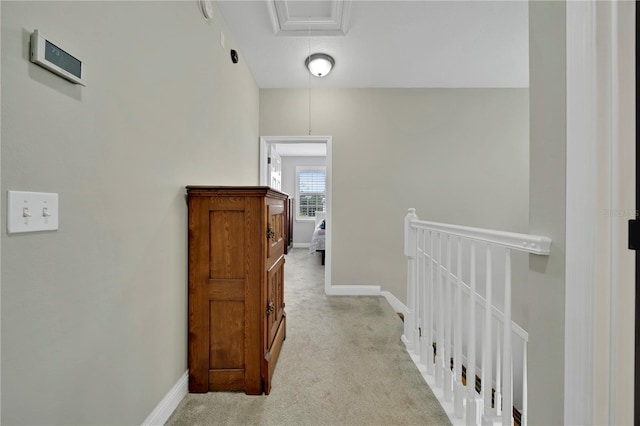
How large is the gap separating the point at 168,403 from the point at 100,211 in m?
1.01

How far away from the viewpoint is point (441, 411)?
1312mm

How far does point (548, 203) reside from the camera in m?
0.77

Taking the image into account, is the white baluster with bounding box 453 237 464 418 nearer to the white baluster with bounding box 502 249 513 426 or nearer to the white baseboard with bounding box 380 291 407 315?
the white baluster with bounding box 502 249 513 426

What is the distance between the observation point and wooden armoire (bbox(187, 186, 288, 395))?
4.63ft

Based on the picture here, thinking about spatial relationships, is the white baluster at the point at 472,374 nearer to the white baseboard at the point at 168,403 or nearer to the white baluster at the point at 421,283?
the white baluster at the point at 421,283

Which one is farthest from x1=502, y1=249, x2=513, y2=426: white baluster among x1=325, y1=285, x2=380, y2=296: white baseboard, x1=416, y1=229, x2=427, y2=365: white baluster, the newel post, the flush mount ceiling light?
the flush mount ceiling light

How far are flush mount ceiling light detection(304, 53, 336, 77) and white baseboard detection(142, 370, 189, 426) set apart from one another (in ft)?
8.87

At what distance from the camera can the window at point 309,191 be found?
6.82m

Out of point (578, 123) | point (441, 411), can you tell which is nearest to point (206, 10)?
point (578, 123)

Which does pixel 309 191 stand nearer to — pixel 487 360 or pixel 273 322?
pixel 273 322

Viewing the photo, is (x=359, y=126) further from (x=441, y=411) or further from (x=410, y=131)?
(x=441, y=411)

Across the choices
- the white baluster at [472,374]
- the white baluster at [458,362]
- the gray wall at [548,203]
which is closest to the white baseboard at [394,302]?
the white baluster at [458,362]

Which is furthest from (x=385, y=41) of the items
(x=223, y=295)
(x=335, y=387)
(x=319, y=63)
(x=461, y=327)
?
(x=335, y=387)

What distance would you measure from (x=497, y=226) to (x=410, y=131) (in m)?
1.58
